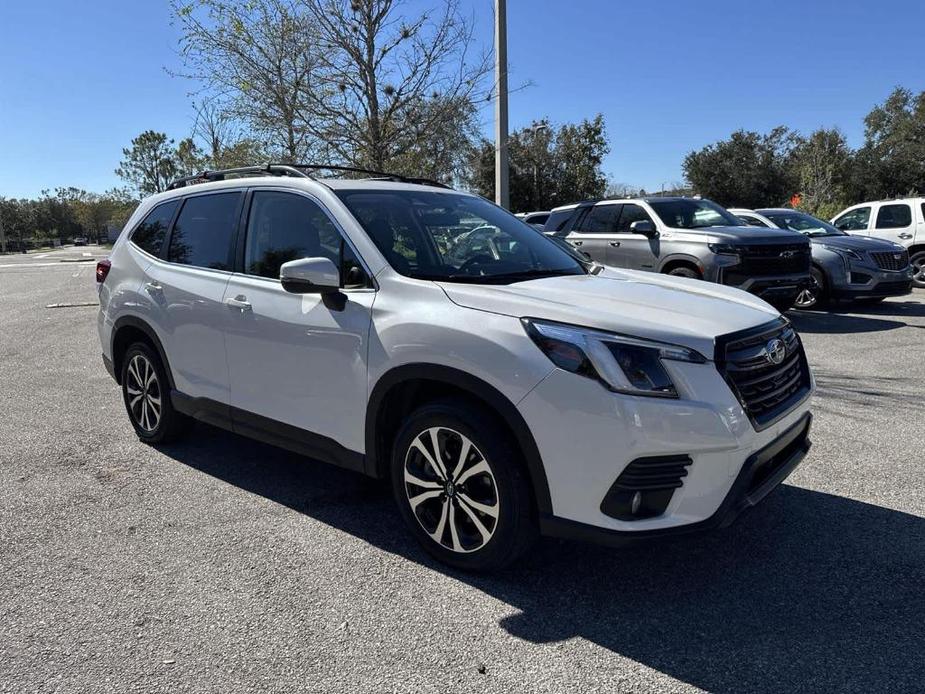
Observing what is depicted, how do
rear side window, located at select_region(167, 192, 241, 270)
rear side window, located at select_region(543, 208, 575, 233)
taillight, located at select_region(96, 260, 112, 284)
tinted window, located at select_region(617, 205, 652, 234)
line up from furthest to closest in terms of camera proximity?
rear side window, located at select_region(543, 208, 575, 233), tinted window, located at select_region(617, 205, 652, 234), taillight, located at select_region(96, 260, 112, 284), rear side window, located at select_region(167, 192, 241, 270)

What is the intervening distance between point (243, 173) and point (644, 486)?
348 cm

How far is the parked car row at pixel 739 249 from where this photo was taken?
9.23m

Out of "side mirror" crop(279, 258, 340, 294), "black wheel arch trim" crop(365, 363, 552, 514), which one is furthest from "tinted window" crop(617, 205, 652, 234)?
"black wheel arch trim" crop(365, 363, 552, 514)

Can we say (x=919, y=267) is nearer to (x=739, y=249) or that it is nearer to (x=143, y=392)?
(x=739, y=249)

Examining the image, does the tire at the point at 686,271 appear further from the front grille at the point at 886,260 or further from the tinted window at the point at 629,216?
the front grille at the point at 886,260

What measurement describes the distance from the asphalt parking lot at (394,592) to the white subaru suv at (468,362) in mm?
383

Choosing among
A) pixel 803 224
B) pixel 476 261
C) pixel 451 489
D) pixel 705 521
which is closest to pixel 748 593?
pixel 705 521

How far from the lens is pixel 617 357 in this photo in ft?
8.55

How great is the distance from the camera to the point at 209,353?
4113 millimetres

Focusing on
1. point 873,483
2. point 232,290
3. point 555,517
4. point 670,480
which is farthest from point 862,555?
point 232,290

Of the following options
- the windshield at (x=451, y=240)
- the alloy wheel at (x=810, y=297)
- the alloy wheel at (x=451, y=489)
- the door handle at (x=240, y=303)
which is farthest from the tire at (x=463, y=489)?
the alloy wheel at (x=810, y=297)

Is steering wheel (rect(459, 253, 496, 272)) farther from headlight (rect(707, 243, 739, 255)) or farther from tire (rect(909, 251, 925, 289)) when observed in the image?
tire (rect(909, 251, 925, 289))

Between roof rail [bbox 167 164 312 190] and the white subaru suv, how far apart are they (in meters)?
0.12

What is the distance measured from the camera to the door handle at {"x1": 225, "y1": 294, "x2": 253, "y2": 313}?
380cm
